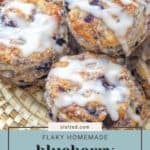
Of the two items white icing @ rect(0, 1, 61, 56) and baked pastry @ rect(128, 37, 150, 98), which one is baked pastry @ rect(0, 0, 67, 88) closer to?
white icing @ rect(0, 1, 61, 56)

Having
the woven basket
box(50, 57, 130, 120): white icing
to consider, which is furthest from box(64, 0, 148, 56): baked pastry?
the woven basket

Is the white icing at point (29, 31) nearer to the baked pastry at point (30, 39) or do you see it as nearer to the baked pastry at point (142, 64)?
the baked pastry at point (30, 39)

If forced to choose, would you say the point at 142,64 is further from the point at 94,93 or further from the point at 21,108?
the point at 21,108

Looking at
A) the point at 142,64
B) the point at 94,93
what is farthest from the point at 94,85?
the point at 142,64

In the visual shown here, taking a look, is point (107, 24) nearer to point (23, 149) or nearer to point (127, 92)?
point (127, 92)

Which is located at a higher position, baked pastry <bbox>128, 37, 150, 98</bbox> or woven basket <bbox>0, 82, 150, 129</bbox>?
baked pastry <bbox>128, 37, 150, 98</bbox>
